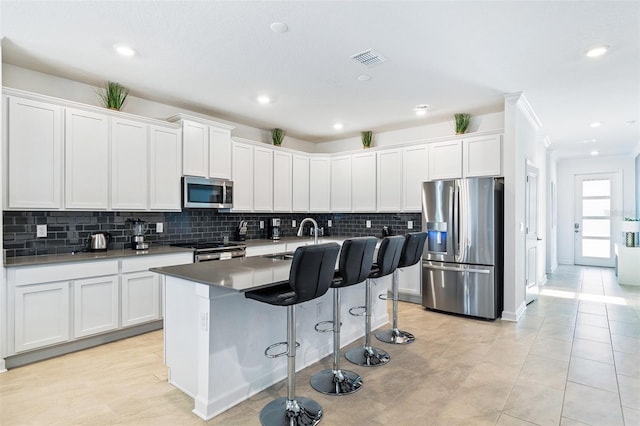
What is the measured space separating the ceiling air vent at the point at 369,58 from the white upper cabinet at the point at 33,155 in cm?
293

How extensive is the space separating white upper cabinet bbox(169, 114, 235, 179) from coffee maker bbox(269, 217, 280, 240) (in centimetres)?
131

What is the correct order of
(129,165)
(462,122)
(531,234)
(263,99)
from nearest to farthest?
(129,165)
(263,99)
(462,122)
(531,234)

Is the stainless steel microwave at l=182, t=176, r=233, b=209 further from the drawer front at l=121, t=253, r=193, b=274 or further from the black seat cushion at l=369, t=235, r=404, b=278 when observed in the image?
the black seat cushion at l=369, t=235, r=404, b=278

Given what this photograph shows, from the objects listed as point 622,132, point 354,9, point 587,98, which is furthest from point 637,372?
point 622,132

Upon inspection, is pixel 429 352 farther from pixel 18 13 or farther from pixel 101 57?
pixel 18 13

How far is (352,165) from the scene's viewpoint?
6031 millimetres

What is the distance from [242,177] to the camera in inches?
202

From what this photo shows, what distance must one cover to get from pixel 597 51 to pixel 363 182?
3433mm

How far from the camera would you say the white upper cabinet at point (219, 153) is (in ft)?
15.3

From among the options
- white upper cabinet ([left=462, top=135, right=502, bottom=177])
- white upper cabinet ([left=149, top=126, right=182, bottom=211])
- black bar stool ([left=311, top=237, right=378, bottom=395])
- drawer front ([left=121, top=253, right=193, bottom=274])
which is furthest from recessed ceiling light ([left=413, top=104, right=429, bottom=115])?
drawer front ([left=121, top=253, right=193, bottom=274])

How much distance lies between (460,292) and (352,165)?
2723 millimetres

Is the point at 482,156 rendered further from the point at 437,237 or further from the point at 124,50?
the point at 124,50

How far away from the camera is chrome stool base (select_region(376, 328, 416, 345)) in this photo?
354 centimetres

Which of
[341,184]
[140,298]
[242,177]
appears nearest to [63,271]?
[140,298]
